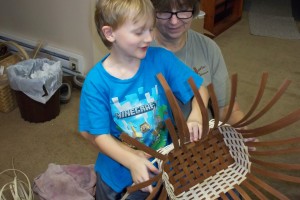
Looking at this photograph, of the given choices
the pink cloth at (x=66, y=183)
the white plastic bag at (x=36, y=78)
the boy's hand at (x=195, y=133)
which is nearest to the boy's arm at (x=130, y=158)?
the boy's hand at (x=195, y=133)

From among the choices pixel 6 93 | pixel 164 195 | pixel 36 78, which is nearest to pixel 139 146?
pixel 164 195

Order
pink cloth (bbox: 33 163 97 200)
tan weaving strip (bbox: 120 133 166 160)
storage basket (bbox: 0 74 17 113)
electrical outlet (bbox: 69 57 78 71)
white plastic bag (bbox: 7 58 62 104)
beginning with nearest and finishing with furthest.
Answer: tan weaving strip (bbox: 120 133 166 160) → pink cloth (bbox: 33 163 97 200) → white plastic bag (bbox: 7 58 62 104) → storage basket (bbox: 0 74 17 113) → electrical outlet (bbox: 69 57 78 71)

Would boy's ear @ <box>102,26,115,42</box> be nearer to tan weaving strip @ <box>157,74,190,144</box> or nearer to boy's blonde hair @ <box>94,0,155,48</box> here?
boy's blonde hair @ <box>94,0,155,48</box>

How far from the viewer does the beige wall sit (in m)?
2.09

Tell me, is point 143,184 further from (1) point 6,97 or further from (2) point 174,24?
(1) point 6,97

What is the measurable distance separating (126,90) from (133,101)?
31 millimetres

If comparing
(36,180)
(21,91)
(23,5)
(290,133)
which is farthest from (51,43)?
(290,133)

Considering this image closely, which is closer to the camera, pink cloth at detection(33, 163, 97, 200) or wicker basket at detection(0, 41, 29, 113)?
pink cloth at detection(33, 163, 97, 200)

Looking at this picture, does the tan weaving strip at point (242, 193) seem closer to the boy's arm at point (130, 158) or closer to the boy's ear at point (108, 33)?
the boy's arm at point (130, 158)

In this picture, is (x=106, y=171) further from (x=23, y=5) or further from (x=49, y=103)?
(x=23, y=5)

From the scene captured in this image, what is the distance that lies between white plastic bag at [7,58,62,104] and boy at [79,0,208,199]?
1.01m

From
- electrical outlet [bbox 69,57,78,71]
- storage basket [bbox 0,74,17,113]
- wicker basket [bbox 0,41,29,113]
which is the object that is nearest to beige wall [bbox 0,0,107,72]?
electrical outlet [bbox 69,57,78,71]

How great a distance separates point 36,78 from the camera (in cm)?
184

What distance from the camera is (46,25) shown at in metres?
2.29
